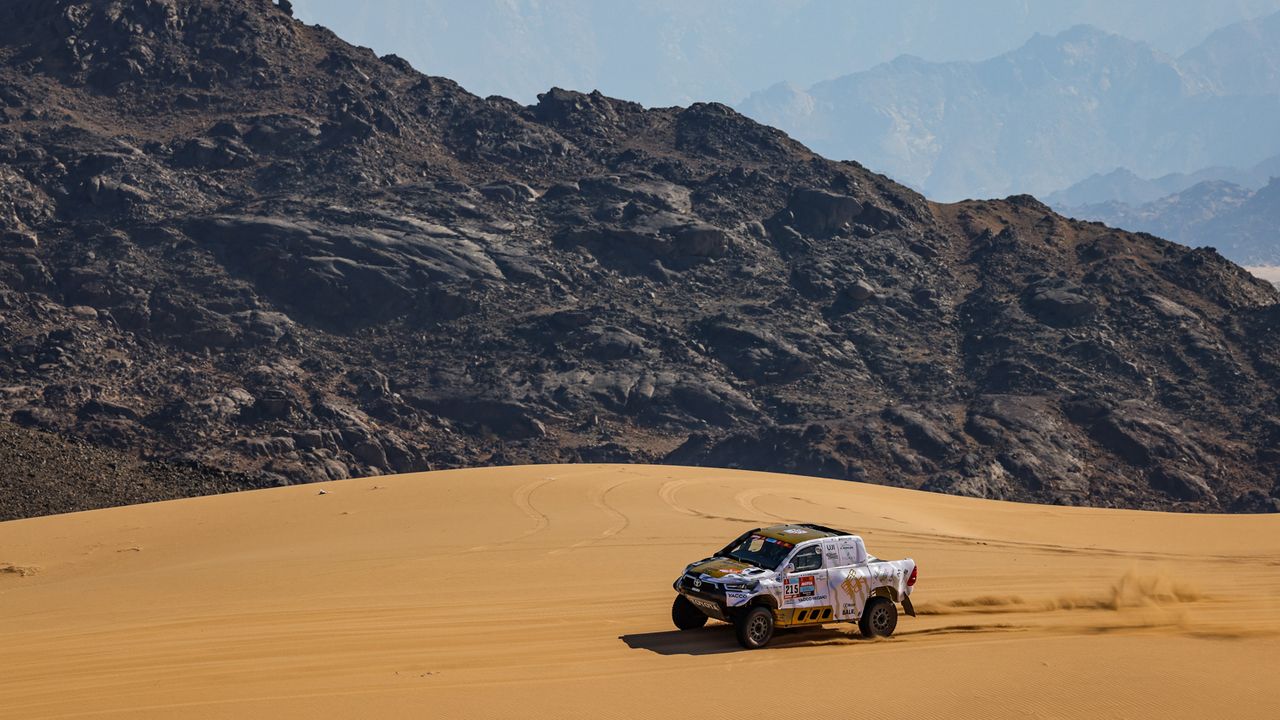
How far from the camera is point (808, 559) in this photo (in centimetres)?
1664

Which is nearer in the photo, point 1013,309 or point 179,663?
point 179,663

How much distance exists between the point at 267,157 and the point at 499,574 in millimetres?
63645

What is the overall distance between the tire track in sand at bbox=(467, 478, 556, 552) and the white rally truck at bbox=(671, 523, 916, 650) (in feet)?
25.1

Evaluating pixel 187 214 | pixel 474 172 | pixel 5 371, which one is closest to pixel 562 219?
pixel 474 172

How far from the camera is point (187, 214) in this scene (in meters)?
72.2

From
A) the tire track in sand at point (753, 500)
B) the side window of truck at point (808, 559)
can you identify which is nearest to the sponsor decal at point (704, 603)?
the side window of truck at point (808, 559)

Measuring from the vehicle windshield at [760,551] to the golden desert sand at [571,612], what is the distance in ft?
3.42

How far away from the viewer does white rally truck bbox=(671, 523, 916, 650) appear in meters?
16.1

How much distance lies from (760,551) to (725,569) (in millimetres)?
716

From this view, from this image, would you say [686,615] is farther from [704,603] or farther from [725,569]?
[725,569]

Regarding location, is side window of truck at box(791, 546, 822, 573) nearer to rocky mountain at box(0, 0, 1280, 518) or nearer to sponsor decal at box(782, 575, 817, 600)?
sponsor decal at box(782, 575, 817, 600)

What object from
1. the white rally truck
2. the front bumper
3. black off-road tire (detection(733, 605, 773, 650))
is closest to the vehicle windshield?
the white rally truck

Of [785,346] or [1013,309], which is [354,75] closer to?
[785,346]

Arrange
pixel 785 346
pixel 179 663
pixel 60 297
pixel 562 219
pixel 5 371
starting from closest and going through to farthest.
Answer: pixel 179 663
pixel 5 371
pixel 60 297
pixel 785 346
pixel 562 219
